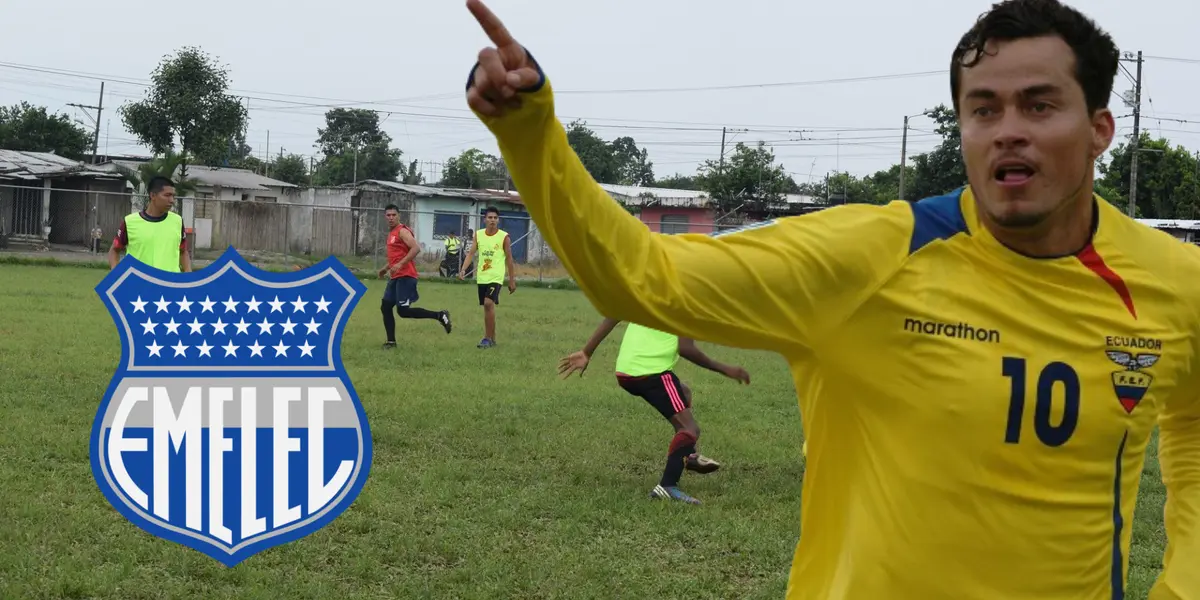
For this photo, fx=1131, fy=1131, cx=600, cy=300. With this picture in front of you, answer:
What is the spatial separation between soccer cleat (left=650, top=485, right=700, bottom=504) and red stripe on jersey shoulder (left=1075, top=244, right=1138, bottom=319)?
519cm

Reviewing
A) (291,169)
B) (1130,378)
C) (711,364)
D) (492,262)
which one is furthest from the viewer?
(291,169)

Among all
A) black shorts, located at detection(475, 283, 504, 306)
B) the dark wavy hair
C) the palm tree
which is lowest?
black shorts, located at detection(475, 283, 504, 306)

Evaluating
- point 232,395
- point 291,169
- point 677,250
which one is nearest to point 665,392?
point 232,395

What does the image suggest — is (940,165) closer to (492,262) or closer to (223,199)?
(223,199)

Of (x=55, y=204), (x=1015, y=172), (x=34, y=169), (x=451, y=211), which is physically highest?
(x=34, y=169)

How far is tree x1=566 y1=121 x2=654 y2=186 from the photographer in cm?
7257

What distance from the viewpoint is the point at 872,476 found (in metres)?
2.23

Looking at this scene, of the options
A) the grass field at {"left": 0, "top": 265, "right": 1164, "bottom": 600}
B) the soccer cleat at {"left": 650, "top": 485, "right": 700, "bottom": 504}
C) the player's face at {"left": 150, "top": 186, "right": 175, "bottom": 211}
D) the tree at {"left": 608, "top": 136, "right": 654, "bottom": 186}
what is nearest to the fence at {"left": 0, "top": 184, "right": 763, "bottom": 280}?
the player's face at {"left": 150, "top": 186, "right": 175, "bottom": 211}

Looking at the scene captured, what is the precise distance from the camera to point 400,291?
15.3m

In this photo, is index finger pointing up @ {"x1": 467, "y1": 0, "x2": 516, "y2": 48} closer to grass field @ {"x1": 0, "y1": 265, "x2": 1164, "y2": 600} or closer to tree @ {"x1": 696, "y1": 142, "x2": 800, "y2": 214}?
grass field @ {"x1": 0, "y1": 265, "x2": 1164, "y2": 600}

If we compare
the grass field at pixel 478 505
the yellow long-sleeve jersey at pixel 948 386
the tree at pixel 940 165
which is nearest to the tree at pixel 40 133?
the tree at pixel 940 165

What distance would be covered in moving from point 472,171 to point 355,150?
13.0 meters

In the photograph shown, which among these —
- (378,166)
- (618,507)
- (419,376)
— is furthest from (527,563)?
(378,166)

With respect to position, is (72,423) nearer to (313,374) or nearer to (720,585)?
(313,374)
